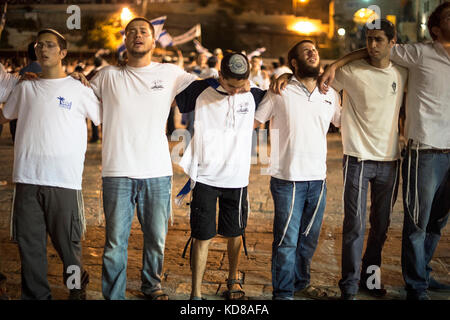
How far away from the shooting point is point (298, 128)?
3.96 m

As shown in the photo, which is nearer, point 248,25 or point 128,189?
point 128,189

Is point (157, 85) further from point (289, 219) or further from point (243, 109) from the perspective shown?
point (289, 219)

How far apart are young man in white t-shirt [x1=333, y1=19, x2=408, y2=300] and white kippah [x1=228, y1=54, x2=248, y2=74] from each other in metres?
0.86

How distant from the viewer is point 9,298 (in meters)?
4.10

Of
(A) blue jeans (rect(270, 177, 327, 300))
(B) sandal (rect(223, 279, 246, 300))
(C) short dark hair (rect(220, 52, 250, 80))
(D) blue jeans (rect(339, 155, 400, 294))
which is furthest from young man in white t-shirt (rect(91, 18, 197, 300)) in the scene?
(D) blue jeans (rect(339, 155, 400, 294))

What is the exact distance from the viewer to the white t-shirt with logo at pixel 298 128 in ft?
13.0

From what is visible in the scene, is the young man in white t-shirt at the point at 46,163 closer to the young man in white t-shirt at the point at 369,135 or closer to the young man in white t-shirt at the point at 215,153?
the young man in white t-shirt at the point at 215,153

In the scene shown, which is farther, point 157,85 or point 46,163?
point 157,85

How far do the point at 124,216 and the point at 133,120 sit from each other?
73cm

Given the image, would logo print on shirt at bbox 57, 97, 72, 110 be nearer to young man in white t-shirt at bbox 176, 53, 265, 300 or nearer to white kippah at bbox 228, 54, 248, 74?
young man in white t-shirt at bbox 176, 53, 265, 300

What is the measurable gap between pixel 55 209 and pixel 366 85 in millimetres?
2553

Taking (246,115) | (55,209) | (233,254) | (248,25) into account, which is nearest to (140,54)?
(246,115)

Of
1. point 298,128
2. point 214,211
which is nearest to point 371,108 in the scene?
point 298,128
